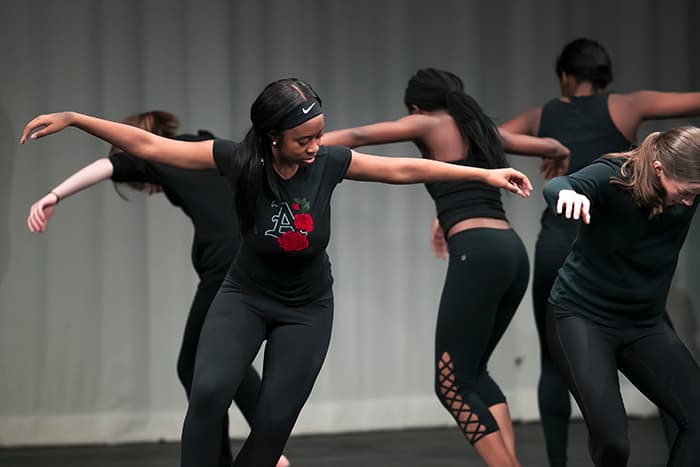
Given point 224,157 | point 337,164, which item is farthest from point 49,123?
point 337,164

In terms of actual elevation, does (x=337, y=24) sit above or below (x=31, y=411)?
above

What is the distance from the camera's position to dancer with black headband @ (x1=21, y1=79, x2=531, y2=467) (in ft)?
8.24

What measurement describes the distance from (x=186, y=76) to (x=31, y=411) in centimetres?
178

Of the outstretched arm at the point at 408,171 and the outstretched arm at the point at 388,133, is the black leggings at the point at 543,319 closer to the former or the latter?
the outstretched arm at the point at 388,133

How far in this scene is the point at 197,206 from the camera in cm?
345

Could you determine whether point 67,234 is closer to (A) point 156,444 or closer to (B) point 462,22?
(A) point 156,444

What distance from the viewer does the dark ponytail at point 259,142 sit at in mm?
2521

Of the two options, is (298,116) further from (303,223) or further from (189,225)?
(189,225)

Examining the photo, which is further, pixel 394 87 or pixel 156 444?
pixel 394 87

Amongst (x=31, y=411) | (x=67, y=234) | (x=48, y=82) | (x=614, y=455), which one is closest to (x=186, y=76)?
(x=48, y=82)

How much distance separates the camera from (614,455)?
2559 mm

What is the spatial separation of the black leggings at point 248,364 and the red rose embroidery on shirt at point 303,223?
217mm

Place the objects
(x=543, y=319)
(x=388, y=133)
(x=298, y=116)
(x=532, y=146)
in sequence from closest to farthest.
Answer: (x=298, y=116)
(x=388, y=133)
(x=532, y=146)
(x=543, y=319)

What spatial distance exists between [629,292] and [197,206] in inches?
60.5
